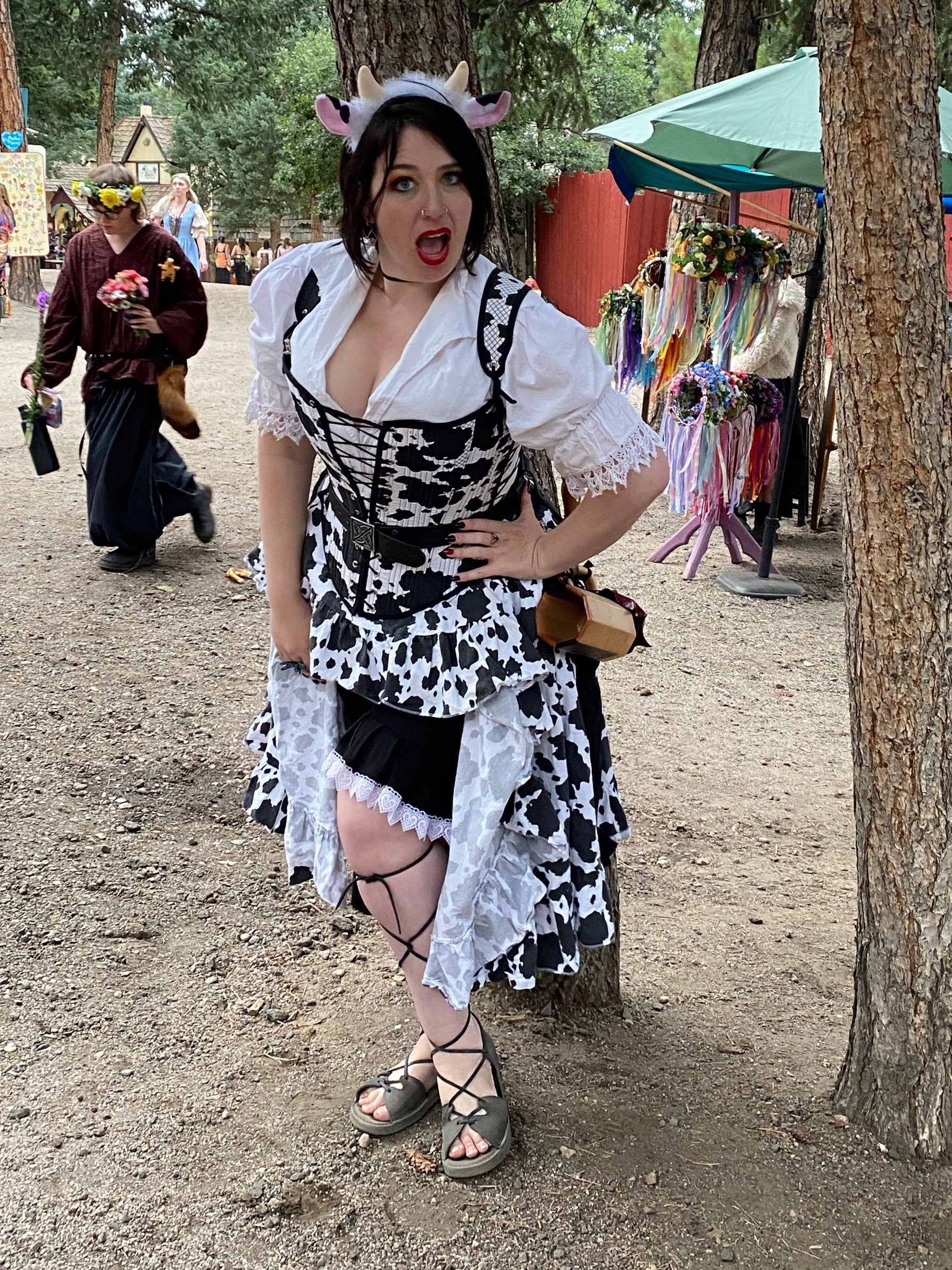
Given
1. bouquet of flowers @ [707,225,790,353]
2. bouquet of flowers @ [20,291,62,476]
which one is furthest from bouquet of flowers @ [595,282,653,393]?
bouquet of flowers @ [20,291,62,476]

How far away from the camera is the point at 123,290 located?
17.1 ft

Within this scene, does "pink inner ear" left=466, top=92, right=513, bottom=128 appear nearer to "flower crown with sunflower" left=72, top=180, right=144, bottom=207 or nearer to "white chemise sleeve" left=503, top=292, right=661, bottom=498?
"white chemise sleeve" left=503, top=292, right=661, bottom=498

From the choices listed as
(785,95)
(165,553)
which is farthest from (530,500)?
(785,95)

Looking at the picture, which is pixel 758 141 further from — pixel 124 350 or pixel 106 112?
pixel 106 112

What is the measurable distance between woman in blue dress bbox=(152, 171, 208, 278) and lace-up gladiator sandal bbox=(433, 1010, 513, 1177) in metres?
14.9

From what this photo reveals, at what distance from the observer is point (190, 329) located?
215 inches

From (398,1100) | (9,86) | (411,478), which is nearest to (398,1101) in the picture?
(398,1100)

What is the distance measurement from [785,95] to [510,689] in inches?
214

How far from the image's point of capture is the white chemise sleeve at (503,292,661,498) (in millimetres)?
1805

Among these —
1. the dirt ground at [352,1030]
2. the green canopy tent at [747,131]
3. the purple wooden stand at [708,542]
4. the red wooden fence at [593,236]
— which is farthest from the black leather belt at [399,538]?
the red wooden fence at [593,236]

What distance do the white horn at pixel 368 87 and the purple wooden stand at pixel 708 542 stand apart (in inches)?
198

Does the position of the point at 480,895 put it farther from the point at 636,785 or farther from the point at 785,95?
the point at 785,95

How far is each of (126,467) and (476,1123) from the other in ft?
14.1

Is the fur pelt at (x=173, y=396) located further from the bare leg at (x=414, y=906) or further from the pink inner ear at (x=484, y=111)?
the bare leg at (x=414, y=906)
